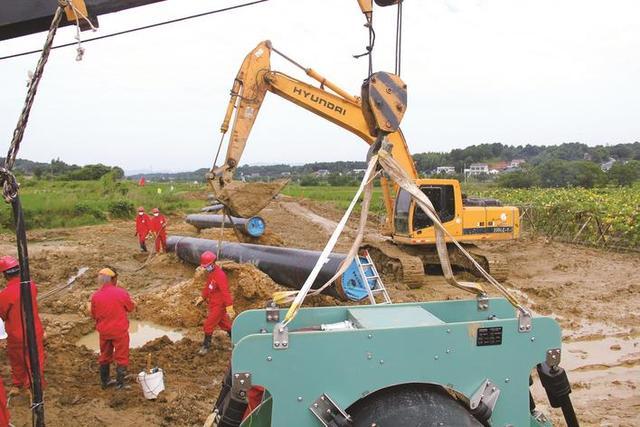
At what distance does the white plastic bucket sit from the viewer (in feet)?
19.7

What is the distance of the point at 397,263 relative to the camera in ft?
41.6

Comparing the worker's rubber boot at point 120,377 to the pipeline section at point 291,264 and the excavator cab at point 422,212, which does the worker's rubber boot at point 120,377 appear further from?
the excavator cab at point 422,212

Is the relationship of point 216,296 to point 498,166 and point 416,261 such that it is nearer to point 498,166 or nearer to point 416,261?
point 416,261

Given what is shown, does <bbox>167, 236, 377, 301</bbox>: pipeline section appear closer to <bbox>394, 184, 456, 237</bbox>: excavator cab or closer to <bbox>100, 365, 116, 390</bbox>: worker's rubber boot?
<bbox>394, 184, 456, 237</bbox>: excavator cab

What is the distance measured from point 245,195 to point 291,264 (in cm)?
167

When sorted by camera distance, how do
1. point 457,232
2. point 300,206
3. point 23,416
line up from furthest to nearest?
point 300,206 → point 457,232 → point 23,416

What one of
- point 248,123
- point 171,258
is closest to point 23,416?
point 248,123

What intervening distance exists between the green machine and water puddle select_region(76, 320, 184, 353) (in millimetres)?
6772

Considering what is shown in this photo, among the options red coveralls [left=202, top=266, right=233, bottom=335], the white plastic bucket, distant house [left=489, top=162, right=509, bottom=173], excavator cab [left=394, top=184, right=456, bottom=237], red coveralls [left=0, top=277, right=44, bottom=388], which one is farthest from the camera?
distant house [left=489, top=162, right=509, bottom=173]

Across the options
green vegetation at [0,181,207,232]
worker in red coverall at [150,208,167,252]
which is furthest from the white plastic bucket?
green vegetation at [0,181,207,232]

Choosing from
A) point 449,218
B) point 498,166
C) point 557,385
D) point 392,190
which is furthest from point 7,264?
point 498,166

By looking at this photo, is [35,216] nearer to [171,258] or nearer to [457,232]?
[171,258]

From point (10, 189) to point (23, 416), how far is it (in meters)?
4.16

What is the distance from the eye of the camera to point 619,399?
6543 millimetres
